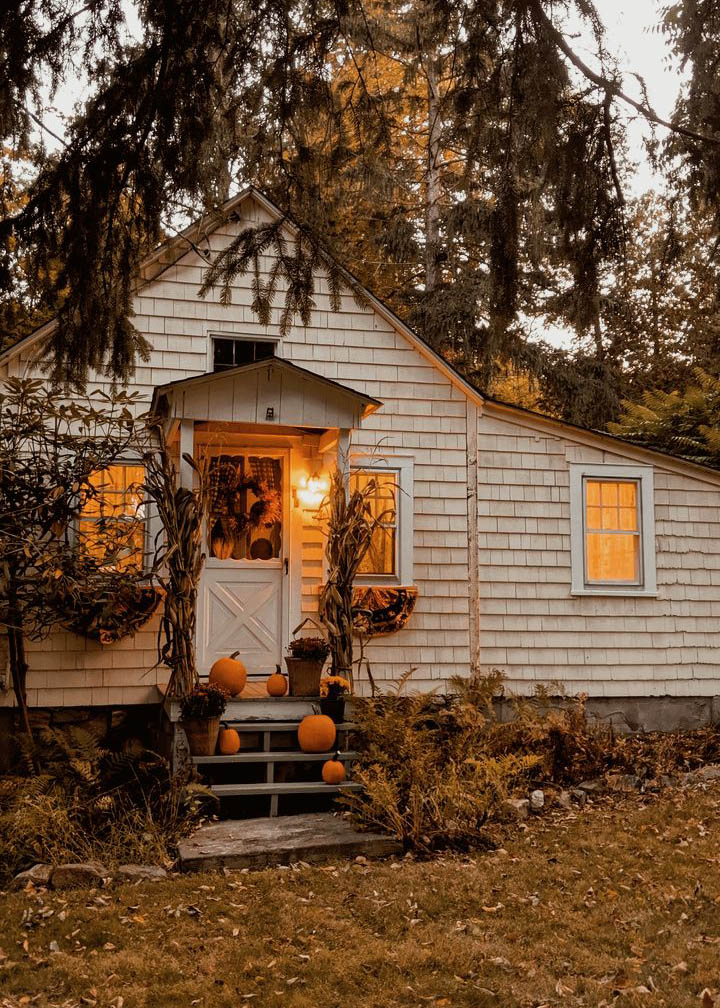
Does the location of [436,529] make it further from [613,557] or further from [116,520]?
[116,520]

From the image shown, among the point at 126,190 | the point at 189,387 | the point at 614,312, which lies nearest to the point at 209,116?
the point at 126,190

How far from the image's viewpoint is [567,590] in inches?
396

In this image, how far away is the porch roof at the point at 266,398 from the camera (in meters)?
8.31

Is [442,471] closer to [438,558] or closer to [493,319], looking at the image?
[438,558]

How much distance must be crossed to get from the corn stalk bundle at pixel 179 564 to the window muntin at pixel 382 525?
218 centimetres

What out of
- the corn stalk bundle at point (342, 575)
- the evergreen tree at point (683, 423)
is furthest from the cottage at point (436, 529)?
the evergreen tree at point (683, 423)

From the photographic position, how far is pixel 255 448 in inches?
382

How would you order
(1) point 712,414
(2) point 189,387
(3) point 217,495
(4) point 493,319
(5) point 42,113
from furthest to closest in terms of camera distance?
(1) point 712,414, (3) point 217,495, (2) point 189,387, (4) point 493,319, (5) point 42,113

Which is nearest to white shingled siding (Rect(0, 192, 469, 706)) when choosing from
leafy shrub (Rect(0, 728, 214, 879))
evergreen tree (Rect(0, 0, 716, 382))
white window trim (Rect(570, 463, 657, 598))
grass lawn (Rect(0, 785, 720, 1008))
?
leafy shrub (Rect(0, 728, 214, 879))

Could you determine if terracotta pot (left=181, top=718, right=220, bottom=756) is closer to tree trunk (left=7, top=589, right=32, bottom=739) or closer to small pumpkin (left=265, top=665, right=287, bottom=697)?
small pumpkin (left=265, top=665, right=287, bottom=697)

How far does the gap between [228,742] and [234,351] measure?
400 centimetres

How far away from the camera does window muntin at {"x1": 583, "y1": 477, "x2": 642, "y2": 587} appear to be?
403 inches

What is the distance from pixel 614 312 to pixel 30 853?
13.9 meters

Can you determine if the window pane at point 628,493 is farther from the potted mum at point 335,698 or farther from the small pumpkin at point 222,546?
the small pumpkin at point 222,546
